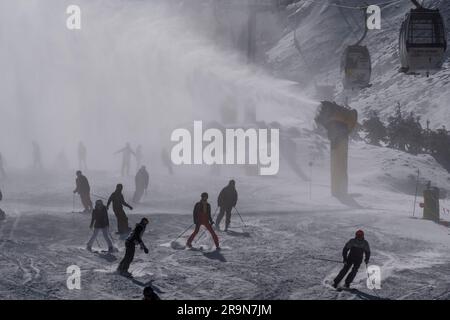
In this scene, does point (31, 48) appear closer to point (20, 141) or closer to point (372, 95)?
point (20, 141)

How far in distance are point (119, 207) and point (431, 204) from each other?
1199cm

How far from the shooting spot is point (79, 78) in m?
72.9

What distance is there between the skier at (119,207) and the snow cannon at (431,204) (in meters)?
11.4

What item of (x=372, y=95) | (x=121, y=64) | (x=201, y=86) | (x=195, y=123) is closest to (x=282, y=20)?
(x=372, y=95)

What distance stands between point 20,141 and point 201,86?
1981 cm

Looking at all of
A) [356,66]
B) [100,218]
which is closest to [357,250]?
[100,218]

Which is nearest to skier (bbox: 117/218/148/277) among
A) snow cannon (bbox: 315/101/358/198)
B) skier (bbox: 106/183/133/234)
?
skier (bbox: 106/183/133/234)

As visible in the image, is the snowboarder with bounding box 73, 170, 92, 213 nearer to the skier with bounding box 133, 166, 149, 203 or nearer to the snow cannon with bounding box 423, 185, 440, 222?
the skier with bounding box 133, 166, 149, 203

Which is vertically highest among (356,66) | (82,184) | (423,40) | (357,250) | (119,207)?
(356,66)

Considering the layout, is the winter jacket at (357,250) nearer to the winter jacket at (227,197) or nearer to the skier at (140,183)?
the winter jacket at (227,197)

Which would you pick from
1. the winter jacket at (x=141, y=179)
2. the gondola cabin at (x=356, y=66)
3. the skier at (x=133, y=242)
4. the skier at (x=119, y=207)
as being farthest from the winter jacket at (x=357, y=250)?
the gondola cabin at (x=356, y=66)

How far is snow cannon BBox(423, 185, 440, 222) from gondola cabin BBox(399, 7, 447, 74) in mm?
4996

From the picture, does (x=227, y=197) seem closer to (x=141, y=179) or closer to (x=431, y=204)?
(x=141, y=179)

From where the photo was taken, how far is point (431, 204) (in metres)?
21.1
